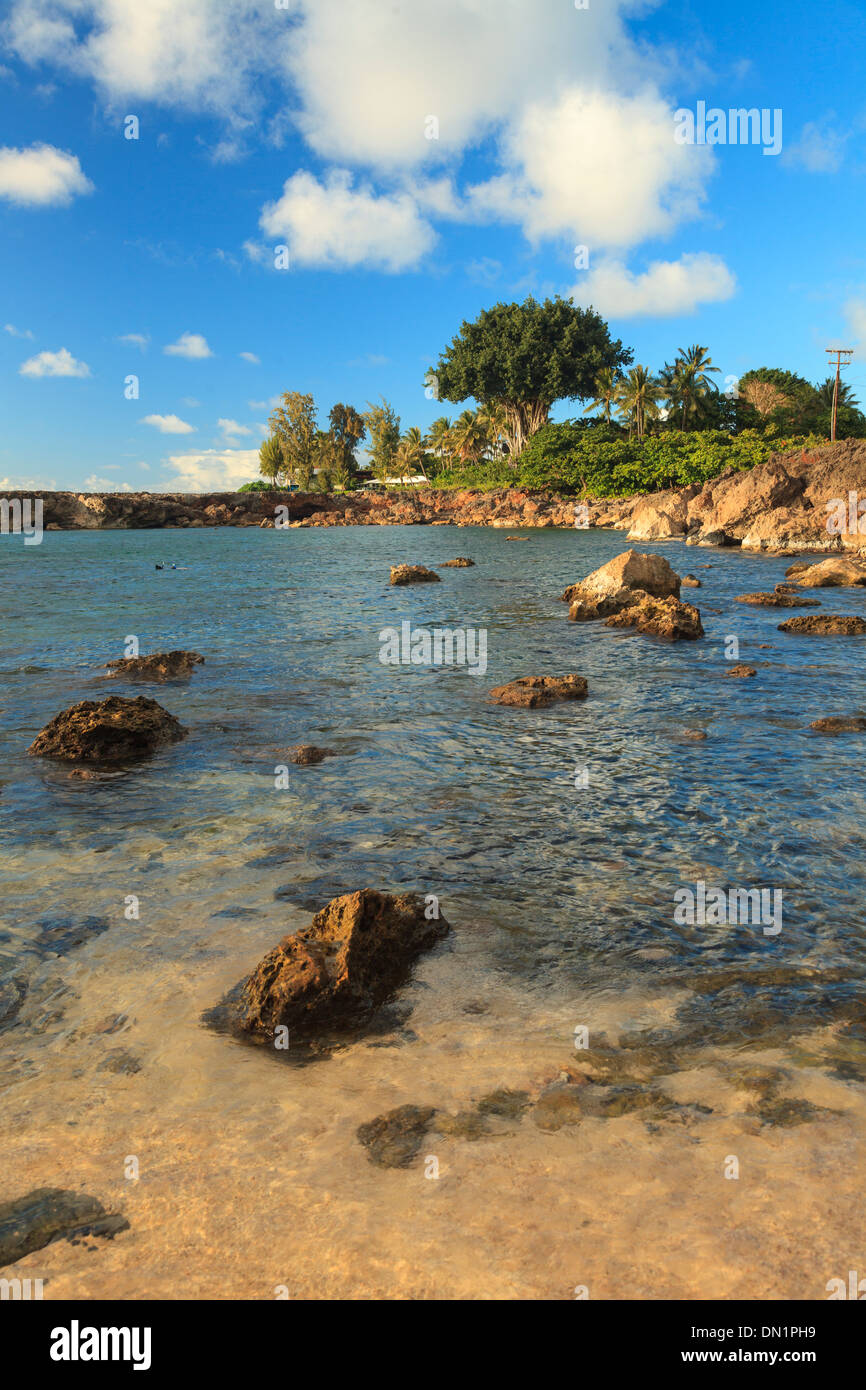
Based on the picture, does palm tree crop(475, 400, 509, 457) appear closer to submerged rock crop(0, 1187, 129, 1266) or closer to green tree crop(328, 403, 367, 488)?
green tree crop(328, 403, 367, 488)

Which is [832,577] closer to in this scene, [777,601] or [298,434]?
[777,601]

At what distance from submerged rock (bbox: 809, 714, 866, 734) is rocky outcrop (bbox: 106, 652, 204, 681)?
1017cm

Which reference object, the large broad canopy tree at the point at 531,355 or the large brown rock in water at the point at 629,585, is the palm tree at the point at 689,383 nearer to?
the large broad canopy tree at the point at 531,355

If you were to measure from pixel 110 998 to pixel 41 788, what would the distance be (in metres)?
4.42

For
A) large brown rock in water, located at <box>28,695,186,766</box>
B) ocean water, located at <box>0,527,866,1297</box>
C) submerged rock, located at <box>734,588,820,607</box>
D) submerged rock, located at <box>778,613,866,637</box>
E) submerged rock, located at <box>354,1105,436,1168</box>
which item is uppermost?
submerged rock, located at <box>734,588,820,607</box>

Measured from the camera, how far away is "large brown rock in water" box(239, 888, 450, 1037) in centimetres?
434

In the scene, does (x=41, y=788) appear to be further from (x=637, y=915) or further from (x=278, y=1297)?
(x=278, y=1297)

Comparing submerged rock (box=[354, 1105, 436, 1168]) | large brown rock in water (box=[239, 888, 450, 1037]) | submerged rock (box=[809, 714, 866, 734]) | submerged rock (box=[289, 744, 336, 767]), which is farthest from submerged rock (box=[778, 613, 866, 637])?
submerged rock (box=[354, 1105, 436, 1168])

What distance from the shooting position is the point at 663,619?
58.1 ft

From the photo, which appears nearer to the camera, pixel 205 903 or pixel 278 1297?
pixel 278 1297

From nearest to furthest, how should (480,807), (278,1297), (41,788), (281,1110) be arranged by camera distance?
(278,1297)
(281,1110)
(480,807)
(41,788)

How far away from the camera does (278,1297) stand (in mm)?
2668

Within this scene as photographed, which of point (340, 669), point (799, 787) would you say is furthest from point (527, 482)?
point (799, 787)

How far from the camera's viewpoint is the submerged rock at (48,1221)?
288cm
